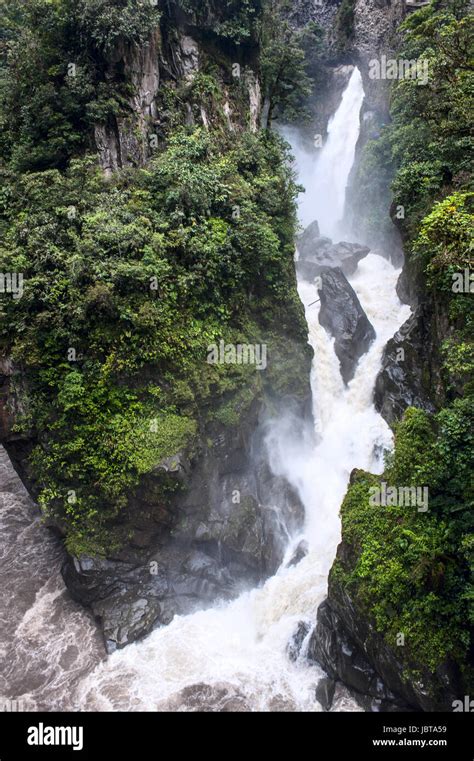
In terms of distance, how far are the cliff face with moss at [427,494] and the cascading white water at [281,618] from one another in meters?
1.45

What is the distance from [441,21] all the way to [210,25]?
958 cm

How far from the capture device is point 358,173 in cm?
3200

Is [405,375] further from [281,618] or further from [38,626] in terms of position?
[38,626]

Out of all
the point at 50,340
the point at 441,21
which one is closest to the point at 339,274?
the point at 441,21

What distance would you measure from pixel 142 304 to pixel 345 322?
11.2 meters

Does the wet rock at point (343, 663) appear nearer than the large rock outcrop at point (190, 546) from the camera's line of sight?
Yes

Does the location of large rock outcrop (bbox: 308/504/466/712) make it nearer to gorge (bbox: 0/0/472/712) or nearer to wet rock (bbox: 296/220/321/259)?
gorge (bbox: 0/0/472/712)

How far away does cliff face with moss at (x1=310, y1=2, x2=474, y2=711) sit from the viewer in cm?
902

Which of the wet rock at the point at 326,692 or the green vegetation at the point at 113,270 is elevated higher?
the green vegetation at the point at 113,270

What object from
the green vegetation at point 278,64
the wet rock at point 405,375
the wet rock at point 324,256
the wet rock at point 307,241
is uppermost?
the green vegetation at point 278,64

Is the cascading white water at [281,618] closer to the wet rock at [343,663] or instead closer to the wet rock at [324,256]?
the wet rock at [343,663]

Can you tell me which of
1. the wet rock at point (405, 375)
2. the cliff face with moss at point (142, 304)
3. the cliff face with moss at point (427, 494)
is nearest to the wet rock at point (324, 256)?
the cliff face with moss at point (142, 304)

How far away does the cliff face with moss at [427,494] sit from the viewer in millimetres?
9023

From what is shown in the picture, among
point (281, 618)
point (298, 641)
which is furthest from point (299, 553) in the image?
point (298, 641)
